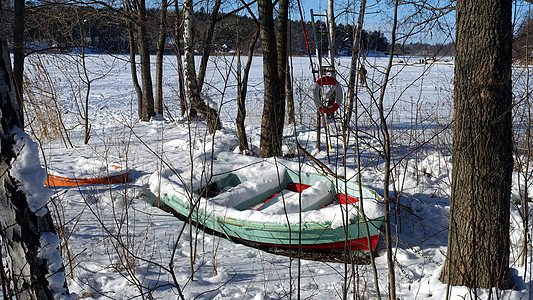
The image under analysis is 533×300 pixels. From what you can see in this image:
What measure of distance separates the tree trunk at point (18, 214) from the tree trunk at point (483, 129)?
2.56 metres

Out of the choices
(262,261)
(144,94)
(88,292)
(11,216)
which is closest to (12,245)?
(11,216)

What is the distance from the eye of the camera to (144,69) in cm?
1023

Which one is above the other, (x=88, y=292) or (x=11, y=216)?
(x=11, y=216)

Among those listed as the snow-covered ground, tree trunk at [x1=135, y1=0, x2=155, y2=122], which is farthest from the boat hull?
tree trunk at [x1=135, y1=0, x2=155, y2=122]

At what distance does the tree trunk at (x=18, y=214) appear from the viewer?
2.27 m

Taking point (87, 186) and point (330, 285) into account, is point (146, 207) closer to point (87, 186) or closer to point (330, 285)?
point (87, 186)

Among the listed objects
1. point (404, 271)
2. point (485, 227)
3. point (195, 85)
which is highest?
point (195, 85)

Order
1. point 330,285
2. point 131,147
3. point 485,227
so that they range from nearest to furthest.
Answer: point 485,227
point 330,285
point 131,147

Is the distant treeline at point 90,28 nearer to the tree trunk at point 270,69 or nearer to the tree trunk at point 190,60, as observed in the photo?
the tree trunk at point 190,60

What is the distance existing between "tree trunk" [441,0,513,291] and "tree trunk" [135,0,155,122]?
773 centimetres

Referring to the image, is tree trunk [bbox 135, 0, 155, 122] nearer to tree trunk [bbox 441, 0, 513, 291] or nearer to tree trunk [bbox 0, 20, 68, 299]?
tree trunk [bbox 0, 20, 68, 299]

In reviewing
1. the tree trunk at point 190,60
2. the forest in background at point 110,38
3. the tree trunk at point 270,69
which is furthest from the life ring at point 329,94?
the tree trunk at point 190,60

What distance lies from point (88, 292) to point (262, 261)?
148cm

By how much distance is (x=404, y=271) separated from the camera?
3.71 meters
